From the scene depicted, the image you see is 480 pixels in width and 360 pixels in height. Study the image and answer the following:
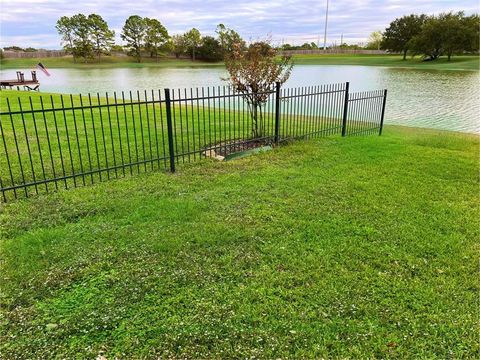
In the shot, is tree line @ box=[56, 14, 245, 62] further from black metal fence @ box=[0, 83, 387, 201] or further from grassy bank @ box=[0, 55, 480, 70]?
black metal fence @ box=[0, 83, 387, 201]

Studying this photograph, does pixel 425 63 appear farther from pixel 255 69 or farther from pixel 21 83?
pixel 255 69

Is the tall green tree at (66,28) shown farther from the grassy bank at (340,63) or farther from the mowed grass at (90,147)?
the mowed grass at (90,147)

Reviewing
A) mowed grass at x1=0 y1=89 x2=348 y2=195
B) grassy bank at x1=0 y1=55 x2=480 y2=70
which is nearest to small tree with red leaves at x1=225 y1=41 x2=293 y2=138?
mowed grass at x1=0 y1=89 x2=348 y2=195

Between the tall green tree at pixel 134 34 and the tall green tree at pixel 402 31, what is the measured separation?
168 feet

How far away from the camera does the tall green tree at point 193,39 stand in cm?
7844

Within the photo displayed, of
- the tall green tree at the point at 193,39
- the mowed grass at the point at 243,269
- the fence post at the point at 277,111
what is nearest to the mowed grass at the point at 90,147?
the fence post at the point at 277,111

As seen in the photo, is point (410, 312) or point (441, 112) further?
point (441, 112)

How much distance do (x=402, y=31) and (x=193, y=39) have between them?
4320cm

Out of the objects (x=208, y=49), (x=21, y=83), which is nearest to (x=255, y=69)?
(x=21, y=83)

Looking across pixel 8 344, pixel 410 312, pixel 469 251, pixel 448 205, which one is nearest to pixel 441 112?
pixel 448 205

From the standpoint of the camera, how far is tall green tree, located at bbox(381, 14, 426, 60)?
197 feet

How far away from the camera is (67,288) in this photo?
284 centimetres

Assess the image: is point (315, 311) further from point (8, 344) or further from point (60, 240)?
point (60, 240)

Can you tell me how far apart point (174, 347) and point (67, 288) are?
1.15 m
